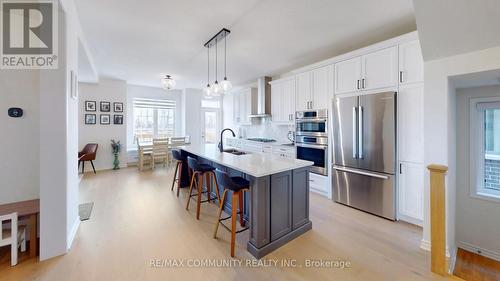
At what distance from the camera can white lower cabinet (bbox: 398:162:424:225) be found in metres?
2.58

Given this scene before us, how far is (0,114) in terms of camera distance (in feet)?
6.98

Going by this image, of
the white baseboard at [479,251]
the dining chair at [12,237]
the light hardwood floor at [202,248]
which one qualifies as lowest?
the white baseboard at [479,251]

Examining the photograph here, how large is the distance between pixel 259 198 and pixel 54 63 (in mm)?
2401

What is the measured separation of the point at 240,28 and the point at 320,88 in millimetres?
1821

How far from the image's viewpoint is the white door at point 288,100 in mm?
4523

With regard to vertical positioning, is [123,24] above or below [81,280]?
above

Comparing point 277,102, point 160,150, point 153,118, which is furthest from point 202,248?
point 153,118

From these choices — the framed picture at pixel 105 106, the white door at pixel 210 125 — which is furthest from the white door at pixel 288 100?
the framed picture at pixel 105 106

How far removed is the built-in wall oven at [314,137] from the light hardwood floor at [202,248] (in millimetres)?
781

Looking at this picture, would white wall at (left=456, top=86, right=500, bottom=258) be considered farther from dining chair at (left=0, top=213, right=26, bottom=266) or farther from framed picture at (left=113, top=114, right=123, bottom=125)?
framed picture at (left=113, top=114, right=123, bottom=125)

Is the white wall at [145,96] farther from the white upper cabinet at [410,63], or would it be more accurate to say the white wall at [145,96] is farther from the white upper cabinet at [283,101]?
the white upper cabinet at [410,63]

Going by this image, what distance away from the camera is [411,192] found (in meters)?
2.66

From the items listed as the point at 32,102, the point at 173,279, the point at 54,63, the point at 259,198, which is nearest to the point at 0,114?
the point at 32,102

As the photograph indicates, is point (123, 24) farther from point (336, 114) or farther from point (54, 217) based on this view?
point (336, 114)
